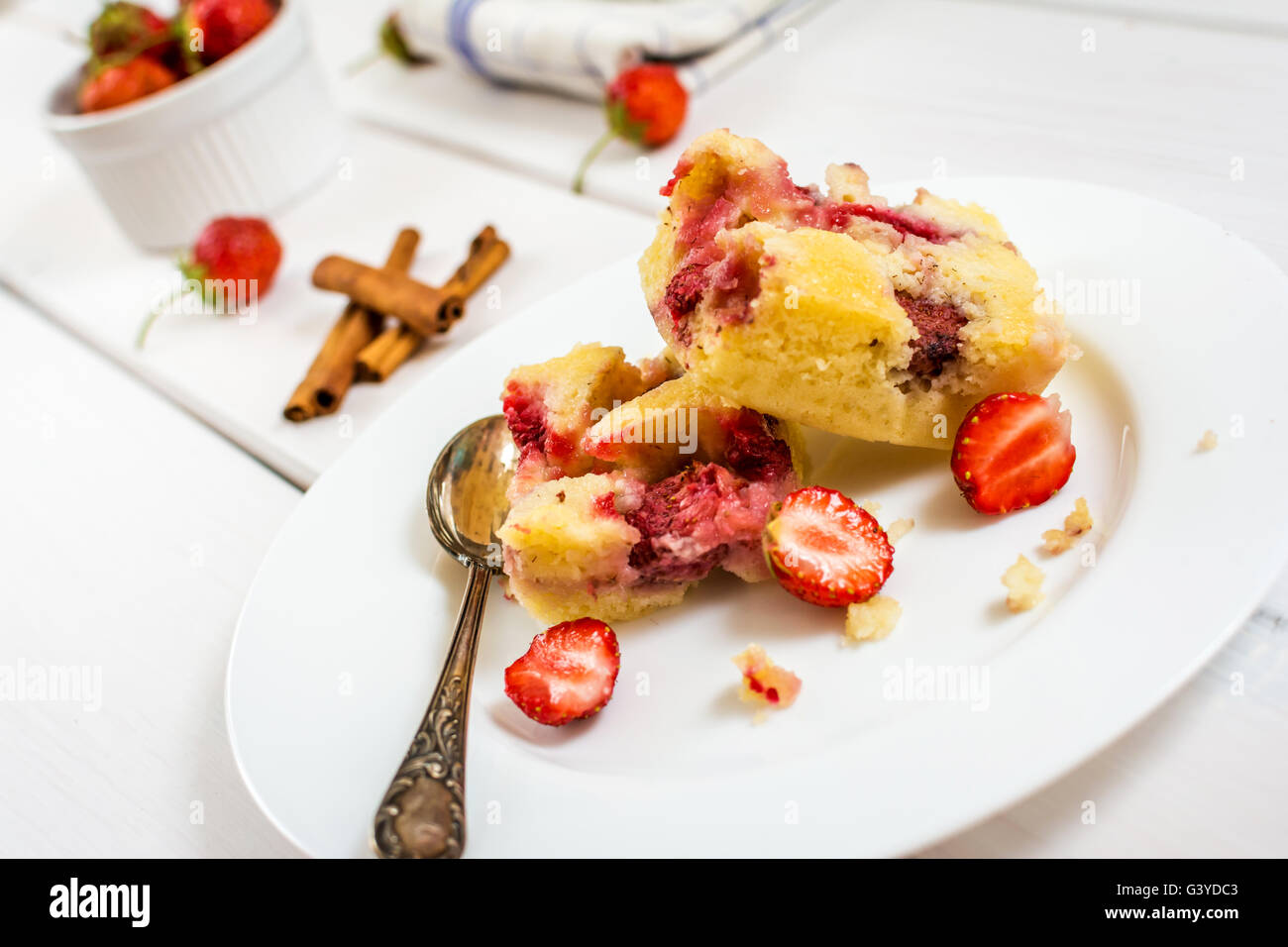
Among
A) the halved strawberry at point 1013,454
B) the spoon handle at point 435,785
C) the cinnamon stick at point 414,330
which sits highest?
the halved strawberry at point 1013,454

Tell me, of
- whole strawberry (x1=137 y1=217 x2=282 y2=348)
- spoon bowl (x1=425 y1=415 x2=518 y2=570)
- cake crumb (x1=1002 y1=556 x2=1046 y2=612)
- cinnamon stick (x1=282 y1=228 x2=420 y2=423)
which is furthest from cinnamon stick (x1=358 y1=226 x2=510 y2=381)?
cake crumb (x1=1002 y1=556 x2=1046 y2=612)

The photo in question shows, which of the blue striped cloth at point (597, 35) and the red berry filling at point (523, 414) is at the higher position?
the blue striped cloth at point (597, 35)

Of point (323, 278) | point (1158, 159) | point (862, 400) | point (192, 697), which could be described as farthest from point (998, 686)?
point (323, 278)

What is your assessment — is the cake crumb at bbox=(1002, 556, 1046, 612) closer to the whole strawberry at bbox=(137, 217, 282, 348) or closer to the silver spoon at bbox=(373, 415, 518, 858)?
the silver spoon at bbox=(373, 415, 518, 858)

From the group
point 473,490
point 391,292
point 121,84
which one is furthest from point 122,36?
point 473,490

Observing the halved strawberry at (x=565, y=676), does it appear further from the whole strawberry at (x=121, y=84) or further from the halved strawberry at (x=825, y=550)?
the whole strawberry at (x=121, y=84)

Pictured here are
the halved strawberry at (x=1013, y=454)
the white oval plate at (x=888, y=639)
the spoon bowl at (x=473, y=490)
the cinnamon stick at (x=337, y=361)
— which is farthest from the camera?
the cinnamon stick at (x=337, y=361)

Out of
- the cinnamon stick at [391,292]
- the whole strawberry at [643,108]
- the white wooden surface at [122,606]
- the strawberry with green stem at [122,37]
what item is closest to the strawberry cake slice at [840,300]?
the cinnamon stick at [391,292]

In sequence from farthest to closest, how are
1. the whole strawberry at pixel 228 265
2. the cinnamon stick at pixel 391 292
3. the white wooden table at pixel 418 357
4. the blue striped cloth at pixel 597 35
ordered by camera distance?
the blue striped cloth at pixel 597 35
the whole strawberry at pixel 228 265
the cinnamon stick at pixel 391 292
the white wooden table at pixel 418 357
